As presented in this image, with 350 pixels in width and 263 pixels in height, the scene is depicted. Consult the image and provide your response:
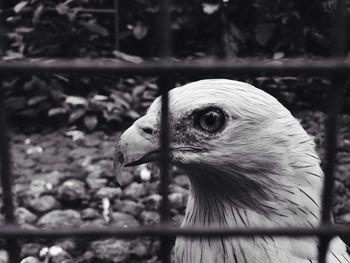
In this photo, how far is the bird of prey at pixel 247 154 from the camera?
1435 mm

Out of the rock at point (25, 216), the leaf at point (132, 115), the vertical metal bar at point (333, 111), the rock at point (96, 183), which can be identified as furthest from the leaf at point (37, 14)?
the vertical metal bar at point (333, 111)

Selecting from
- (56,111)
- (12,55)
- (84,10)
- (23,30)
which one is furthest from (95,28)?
(56,111)

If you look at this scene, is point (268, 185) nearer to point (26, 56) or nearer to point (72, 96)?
point (72, 96)

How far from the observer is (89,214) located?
282cm

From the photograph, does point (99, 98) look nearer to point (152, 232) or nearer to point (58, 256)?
point (58, 256)

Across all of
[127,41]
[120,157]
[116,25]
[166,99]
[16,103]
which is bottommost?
[16,103]

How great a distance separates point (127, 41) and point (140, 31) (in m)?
0.19

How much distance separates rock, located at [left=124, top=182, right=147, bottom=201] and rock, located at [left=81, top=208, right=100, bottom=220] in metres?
0.23

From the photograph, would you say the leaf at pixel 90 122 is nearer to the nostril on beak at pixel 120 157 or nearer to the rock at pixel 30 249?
the rock at pixel 30 249

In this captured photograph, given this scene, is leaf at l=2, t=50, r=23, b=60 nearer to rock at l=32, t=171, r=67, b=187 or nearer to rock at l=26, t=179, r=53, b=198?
rock at l=32, t=171, r=67, b=187

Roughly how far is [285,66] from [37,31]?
3.88m

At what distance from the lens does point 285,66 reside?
0.66m

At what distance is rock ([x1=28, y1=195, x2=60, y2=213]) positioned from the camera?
290 cm

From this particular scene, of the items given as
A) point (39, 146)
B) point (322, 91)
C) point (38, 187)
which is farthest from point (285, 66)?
point (322, 91)
